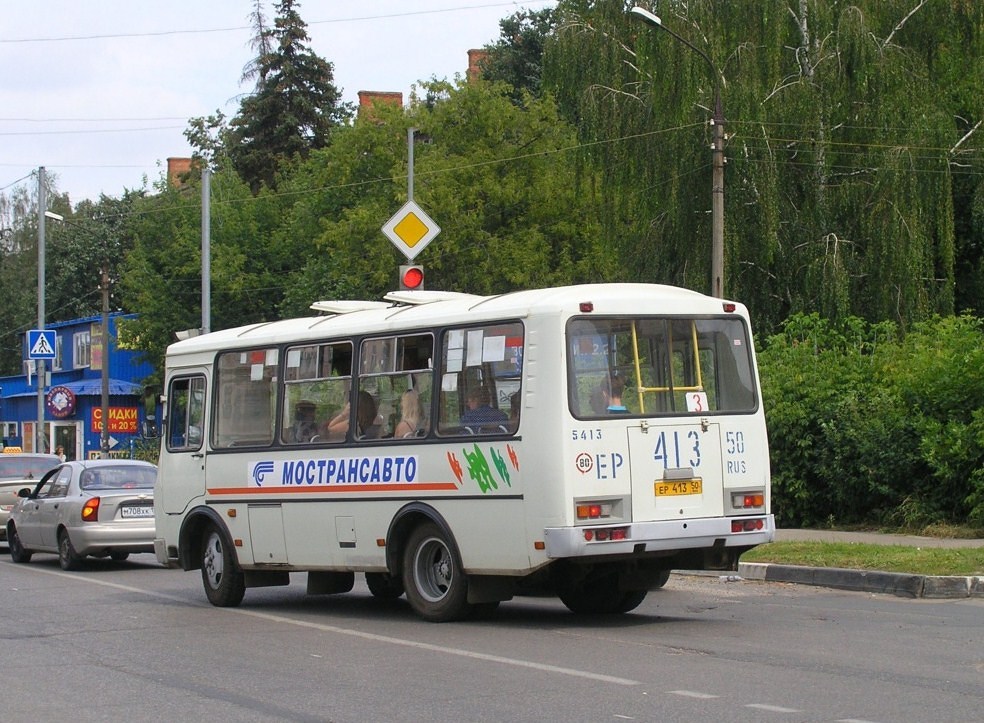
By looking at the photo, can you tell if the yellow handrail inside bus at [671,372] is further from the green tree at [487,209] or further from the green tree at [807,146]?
the green tree at [487,209]

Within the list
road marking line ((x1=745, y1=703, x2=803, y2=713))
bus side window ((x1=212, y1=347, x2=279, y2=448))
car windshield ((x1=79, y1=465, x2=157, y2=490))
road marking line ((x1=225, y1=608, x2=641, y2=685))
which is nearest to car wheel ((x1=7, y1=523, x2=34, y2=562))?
car windshield ((x1=79, y1=465, x2=157, y2=490))

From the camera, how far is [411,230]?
20594 millimetres

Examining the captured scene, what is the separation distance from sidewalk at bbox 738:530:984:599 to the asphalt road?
0.25m

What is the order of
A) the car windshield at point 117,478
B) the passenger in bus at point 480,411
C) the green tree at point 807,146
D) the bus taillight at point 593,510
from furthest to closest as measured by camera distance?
the green tree at point 807,146 → the car windshield at point 117,478 → the passenger in bus at point 480,411 → the bus taillight at point 593,510

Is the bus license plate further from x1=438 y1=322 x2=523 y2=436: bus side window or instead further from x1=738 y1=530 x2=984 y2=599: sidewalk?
x1=738 y1=530 x2=984 y2=599: sidewalk

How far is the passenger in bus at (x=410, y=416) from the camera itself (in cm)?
1296

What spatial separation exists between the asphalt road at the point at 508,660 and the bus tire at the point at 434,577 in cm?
19

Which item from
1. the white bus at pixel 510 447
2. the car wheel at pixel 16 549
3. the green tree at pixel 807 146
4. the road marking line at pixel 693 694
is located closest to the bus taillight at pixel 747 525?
the white bus at pixel 510 447

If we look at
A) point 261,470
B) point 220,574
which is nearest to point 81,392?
point 220,574

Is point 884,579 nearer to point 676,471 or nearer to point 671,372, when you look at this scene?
point 676,471

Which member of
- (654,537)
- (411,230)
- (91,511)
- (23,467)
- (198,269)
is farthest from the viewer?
(198,269)

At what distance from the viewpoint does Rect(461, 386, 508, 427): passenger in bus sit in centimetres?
1218

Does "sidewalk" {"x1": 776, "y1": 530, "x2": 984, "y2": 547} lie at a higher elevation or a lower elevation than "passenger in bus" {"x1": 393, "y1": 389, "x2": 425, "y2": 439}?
lower

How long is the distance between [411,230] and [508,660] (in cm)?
1108
